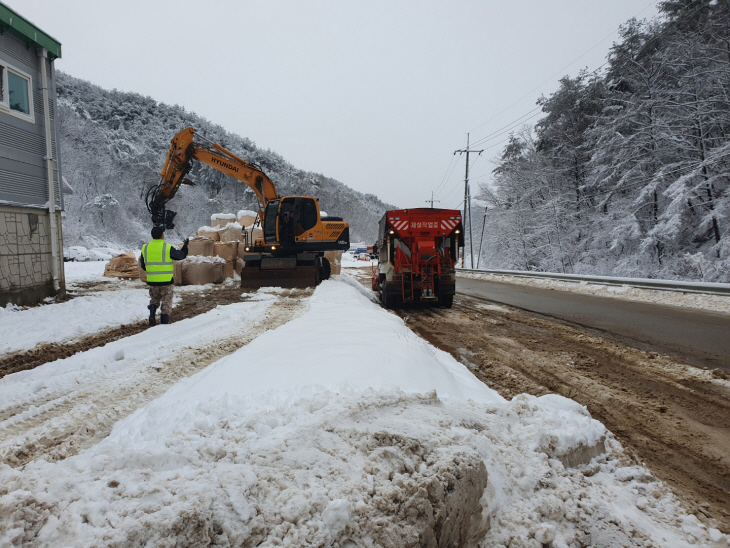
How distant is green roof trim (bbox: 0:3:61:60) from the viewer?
8547mm

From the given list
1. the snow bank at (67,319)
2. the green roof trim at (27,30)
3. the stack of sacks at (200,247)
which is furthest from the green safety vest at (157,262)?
the stack of sacks at (200,247)

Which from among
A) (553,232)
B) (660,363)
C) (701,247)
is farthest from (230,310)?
(553,232)

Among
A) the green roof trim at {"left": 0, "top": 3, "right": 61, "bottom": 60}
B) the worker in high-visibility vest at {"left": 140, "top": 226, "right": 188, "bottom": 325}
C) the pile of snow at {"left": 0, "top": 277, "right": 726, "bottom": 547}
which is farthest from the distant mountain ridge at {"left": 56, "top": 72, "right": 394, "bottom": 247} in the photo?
the pile of snow at {"left": 0, "top": 277, "right": 726, "bottom": 547}

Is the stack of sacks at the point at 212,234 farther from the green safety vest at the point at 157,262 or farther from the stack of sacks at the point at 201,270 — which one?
the green safety vest at the point at 157,262

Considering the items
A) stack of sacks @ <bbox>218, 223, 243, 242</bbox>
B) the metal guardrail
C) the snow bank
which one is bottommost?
the snow bank

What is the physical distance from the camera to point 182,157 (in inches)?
523

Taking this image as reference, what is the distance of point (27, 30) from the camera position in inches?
358

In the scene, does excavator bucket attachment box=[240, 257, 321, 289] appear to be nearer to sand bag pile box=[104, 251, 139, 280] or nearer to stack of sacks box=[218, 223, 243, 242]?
stack of sacks box=[218, 223, 243, 242]

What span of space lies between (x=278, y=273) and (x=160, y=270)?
615 cm

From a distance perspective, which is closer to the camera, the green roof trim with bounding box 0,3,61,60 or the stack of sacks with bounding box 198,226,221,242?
the green roof trim with bounding box 0,3,61,60

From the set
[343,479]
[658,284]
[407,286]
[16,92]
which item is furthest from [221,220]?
[343,479]

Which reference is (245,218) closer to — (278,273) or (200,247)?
(200,247)

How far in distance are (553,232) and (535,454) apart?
26.5 metres

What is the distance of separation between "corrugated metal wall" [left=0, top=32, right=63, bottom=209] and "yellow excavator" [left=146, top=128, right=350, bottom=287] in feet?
10.1
